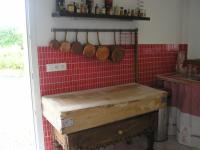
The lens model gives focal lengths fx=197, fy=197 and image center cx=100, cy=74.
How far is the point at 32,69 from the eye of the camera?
2.02m

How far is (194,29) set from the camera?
315 cm

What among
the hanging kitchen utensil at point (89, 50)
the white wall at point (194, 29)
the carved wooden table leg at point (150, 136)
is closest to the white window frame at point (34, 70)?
the hanging kitchen utensil at point (89, 50)

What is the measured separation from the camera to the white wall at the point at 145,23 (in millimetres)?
2006

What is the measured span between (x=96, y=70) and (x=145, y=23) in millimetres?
982

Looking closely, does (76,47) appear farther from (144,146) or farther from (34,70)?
(144,146)

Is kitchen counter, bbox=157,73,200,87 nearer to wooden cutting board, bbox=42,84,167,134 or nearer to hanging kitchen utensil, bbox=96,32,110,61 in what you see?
wooden cutting board, bbox=42,84,167,134

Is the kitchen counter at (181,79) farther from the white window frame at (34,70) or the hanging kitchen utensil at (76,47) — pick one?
the white window frame at (34,70)

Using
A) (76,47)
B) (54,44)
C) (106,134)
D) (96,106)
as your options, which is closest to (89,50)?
(76,47)

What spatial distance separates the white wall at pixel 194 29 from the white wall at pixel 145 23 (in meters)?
0.21

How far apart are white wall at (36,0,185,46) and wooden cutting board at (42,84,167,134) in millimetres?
631

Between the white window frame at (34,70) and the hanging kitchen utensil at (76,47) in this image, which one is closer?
the white window frame at (34,70)

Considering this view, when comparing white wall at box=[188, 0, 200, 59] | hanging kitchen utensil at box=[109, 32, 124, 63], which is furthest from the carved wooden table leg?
white wall at box=[188, 0, 200, 59]

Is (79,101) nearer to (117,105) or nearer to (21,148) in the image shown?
(117,105)

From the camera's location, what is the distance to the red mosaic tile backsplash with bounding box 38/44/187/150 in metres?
2.10
